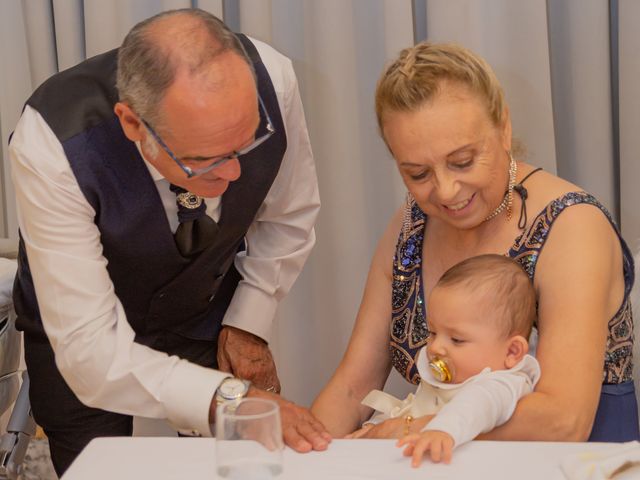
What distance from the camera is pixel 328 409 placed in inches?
79.0

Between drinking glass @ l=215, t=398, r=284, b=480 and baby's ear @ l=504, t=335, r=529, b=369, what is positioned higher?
drinking glass @ l=215, t=398, r=284, b=480

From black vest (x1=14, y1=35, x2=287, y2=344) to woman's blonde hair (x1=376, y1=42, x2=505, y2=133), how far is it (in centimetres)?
36

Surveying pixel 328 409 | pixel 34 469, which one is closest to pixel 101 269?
pixel 328 409

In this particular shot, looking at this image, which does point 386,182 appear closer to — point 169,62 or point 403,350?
point 403,350

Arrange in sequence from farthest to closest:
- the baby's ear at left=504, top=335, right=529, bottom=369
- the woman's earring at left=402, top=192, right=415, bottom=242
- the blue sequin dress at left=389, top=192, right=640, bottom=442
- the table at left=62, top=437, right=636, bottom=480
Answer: the woman's earring at left=402, top=192, right=415, bottom=242
the blue sequin dress at left=389, top=192, right=640, bottom=442
the baby's ear at left=504, top=335, right=529, bottom=369
the table at left=62, top=437, right=636, bottom=480

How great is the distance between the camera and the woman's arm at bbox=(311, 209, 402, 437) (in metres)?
2.02

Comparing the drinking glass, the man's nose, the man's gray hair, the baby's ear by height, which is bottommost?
the baby's ear

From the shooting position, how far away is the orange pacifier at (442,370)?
5.83 feet

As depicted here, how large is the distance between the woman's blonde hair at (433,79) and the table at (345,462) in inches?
27.9

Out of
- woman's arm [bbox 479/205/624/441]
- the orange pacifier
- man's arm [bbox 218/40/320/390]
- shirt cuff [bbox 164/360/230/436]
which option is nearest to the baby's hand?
woman's arm [bbox 479/205/624/441]

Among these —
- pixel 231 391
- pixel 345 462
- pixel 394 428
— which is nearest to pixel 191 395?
pixel 231 391

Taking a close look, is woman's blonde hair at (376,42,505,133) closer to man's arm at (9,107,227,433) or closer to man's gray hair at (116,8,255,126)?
man's gray hair at (116,8,255,126)

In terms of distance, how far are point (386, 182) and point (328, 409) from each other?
1.25 m

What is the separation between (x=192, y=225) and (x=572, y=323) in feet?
2.78
